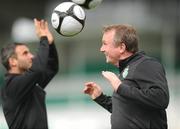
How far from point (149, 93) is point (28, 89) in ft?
7.20

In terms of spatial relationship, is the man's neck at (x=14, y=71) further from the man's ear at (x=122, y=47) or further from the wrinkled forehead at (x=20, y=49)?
the man's ear at (x=122, y=47)

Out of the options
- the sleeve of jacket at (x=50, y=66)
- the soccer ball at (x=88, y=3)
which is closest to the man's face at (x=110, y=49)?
the soccer ball at (x=88, y=3)

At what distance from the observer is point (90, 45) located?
2303cm

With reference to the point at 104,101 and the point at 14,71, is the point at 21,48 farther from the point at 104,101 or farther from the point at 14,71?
the point at 104,101

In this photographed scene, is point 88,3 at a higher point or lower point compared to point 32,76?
higher

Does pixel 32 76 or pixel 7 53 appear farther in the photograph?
pixel 7 53

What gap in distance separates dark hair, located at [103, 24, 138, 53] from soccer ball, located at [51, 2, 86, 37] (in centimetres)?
114

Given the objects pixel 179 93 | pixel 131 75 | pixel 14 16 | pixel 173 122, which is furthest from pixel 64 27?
pixel 14 16

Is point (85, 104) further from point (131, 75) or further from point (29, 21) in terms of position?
point (131, 75)

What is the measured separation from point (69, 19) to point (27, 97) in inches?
43.6

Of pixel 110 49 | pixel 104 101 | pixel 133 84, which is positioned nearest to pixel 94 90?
pixel 104 101

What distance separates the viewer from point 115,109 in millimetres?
7828

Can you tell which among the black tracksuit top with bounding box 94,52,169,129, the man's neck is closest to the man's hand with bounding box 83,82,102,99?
the black tracksuit top with bounding box 94,52,169,129

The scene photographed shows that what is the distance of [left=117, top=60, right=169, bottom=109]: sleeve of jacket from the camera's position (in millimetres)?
7434
